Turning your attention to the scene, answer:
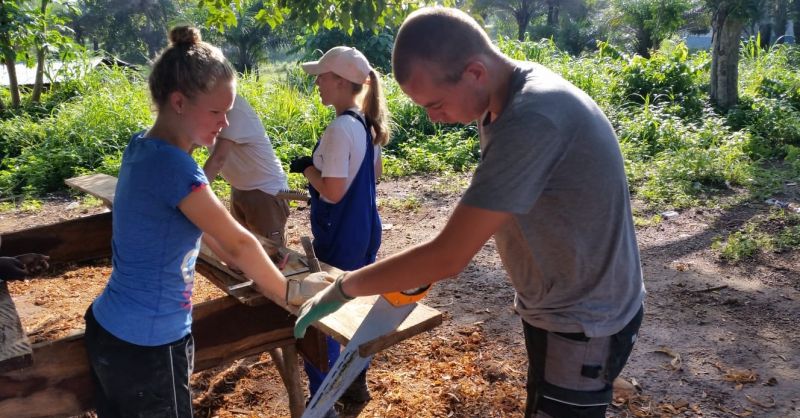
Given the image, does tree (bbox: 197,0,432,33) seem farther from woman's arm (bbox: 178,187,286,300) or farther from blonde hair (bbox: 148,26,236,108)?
woman's arm (bbox: 178,187,286,300)

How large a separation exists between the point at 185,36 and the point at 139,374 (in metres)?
1.01

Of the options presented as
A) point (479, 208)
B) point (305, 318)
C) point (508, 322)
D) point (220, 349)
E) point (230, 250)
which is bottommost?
point (508, 322)

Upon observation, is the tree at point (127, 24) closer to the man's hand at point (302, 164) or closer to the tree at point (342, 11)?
the tree at point (342, 11)

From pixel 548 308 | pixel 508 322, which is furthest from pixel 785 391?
pixel 548 308

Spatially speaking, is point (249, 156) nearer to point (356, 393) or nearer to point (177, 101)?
point (356, 393)

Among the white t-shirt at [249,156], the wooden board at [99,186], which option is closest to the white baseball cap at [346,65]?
the white t-shirt at [249,156]

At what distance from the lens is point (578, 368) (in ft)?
5.66

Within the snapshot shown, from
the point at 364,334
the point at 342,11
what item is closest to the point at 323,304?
the point at 364,334

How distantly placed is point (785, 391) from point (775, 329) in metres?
0.78

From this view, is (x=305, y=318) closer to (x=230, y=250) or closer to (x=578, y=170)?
(x=230, y=250)

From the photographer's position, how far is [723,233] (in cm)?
573

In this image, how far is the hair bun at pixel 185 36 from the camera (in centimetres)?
188

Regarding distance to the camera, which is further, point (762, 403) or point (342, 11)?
point (342, 11)

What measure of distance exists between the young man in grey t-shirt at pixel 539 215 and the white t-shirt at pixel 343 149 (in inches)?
46.7
